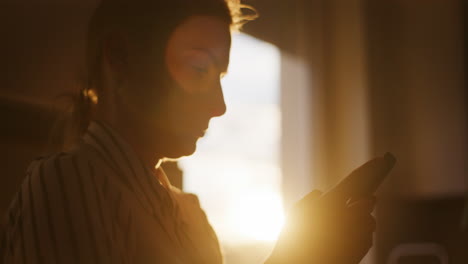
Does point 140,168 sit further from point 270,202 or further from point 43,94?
point 270,202

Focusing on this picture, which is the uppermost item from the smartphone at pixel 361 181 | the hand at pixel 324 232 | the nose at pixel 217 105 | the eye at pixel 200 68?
the eye at pixel 200 68

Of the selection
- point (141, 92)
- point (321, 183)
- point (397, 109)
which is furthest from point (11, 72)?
point (397, 109)

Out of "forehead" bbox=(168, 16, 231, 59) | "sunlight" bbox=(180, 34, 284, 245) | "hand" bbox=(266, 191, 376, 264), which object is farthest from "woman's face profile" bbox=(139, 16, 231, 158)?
"sunlight" bbox=(180, 34, 284, 245)

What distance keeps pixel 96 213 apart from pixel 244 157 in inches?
47.9

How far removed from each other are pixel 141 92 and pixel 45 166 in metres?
0.15

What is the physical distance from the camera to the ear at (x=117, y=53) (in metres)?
0.60

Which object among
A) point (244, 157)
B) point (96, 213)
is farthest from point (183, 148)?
point (244, 157)

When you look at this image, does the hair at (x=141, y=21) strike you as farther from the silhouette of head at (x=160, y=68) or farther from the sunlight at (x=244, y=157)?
the sunlight at (x=244, y=157)

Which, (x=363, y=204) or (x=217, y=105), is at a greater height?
(x=217, y=105)

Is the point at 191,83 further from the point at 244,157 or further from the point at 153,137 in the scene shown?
the point at 244,157

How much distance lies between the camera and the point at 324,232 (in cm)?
56

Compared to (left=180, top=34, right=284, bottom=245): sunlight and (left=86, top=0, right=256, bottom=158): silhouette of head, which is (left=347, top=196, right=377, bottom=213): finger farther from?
(left=180, top=34, right=284, bottom=245): sunlight

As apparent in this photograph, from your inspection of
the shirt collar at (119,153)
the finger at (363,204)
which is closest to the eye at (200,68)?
the shirt collar at (119,153)

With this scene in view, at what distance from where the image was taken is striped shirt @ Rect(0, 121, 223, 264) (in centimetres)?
46
